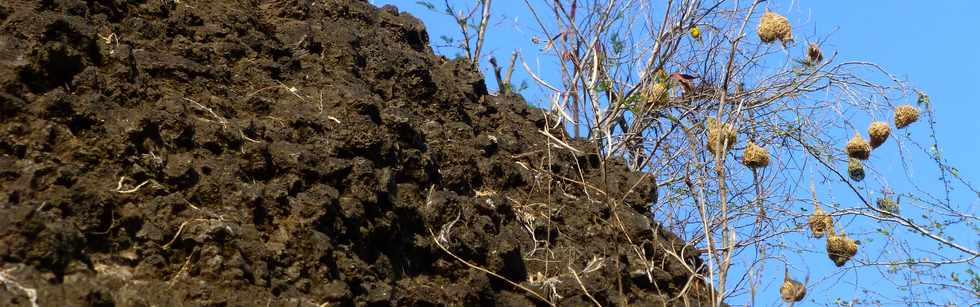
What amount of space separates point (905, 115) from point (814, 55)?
3.38 ft

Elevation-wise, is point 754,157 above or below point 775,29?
below

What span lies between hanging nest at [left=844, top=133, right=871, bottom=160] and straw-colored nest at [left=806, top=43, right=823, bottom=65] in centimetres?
105

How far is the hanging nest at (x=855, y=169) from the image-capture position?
8250mm

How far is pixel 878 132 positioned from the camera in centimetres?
754

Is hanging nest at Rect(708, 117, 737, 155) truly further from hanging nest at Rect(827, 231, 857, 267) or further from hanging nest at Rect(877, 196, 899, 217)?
hanging nest at Rect(877, 196, 899, 217)

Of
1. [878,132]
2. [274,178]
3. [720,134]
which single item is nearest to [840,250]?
[878,132]

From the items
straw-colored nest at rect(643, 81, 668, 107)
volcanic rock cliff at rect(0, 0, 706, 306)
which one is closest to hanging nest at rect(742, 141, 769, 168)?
straw-colored nest at rect(643, 81, 668, 107)

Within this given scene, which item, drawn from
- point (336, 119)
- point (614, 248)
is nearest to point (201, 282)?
point (336, 119)

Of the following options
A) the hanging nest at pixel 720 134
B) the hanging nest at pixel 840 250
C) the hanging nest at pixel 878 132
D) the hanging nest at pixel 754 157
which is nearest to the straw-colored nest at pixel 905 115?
the hanging nest at pixel 878 132

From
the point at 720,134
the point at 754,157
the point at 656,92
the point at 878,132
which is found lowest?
the point at 720,134

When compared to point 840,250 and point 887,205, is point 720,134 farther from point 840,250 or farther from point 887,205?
point 887,205

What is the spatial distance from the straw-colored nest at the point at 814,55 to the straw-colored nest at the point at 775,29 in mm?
1222

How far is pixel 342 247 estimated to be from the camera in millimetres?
3977

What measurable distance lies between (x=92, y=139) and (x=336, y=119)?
104 centimetres
